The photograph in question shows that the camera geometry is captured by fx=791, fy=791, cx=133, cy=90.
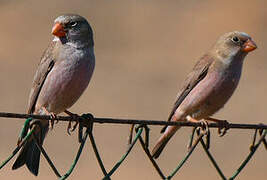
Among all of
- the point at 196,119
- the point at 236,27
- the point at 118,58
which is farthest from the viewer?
the point at 236,27

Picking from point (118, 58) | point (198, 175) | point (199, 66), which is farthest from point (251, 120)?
point (199, 66)

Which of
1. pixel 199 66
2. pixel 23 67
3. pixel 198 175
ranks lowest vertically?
pixel 198 175

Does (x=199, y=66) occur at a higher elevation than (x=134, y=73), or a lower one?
higher

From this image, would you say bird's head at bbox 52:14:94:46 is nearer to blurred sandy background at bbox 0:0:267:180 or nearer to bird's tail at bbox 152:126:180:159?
bird's tail at bbox 152:126:180:159

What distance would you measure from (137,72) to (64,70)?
10.6 meters

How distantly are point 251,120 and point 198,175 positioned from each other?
7.83 ft

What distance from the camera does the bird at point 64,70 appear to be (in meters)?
6.14

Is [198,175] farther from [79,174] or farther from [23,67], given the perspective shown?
[23,67]

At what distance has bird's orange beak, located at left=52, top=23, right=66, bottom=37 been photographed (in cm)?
636

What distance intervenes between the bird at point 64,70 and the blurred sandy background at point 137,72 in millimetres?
4905

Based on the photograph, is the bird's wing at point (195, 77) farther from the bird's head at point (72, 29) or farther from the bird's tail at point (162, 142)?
the bird's head at point (72, 29)

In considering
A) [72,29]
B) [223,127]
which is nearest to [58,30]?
[72,29]

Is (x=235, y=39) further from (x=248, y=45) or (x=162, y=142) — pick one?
(x=162, y=142)

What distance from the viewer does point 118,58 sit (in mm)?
17797
